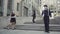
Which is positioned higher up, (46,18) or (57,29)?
(46,18)

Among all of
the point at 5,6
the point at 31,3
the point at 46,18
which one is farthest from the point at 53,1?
the point at 46,18

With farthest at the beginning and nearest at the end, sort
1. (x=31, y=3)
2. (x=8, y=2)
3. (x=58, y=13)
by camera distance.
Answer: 1. (x=31, y=3)
2. (x=8, y=2)
3. (x=58, y=13)

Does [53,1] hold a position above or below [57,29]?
above

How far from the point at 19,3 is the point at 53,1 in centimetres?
841

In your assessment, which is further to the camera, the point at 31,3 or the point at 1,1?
the point at 31,3

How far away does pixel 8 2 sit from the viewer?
38406 millimetres

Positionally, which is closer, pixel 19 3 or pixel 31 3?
pixel 19 3

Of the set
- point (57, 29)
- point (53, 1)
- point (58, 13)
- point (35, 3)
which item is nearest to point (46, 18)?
point (57, 29)

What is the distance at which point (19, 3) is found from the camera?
45.2 meters

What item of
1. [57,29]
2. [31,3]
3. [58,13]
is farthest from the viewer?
[31,3]

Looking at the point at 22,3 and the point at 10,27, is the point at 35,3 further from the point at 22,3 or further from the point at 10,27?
the point at 10,27

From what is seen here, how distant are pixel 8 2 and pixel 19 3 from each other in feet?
23.2

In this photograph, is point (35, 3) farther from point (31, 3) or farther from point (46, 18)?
point (46, 18)

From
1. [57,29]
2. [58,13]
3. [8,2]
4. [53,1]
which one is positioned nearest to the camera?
[57,29]
